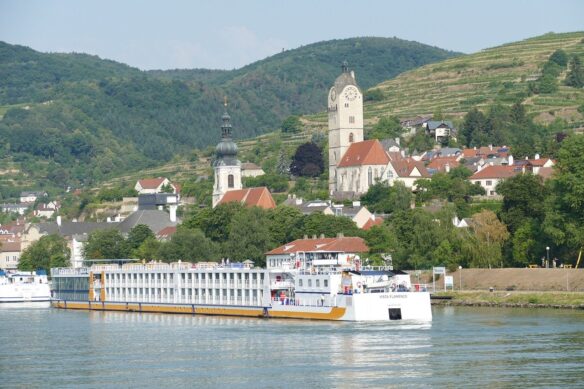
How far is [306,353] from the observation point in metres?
56.2

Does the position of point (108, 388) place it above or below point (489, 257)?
below

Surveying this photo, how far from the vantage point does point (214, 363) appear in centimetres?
5459

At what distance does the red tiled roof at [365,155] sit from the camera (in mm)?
142750

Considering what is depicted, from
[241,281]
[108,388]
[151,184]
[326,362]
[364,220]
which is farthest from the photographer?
[151,184]

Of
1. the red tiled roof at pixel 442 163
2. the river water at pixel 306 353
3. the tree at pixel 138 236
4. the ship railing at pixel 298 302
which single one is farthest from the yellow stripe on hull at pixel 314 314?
the red tiled roof at pixel 442 163

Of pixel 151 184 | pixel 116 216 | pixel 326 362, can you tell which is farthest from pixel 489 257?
pixel 151 184

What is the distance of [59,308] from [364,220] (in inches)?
1273

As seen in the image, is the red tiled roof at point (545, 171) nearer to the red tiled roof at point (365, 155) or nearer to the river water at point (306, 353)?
the red tiled roof at point (365, 155)

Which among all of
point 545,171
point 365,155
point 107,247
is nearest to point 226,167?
point 365,155

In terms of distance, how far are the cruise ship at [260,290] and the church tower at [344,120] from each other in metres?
51.6

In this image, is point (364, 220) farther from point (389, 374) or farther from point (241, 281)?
point (389, 374)

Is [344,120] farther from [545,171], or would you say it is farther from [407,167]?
[545,171]

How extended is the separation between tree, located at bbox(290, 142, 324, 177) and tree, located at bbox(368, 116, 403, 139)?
8.67 m

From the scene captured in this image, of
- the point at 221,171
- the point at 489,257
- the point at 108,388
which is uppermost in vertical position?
the point at 221,171
